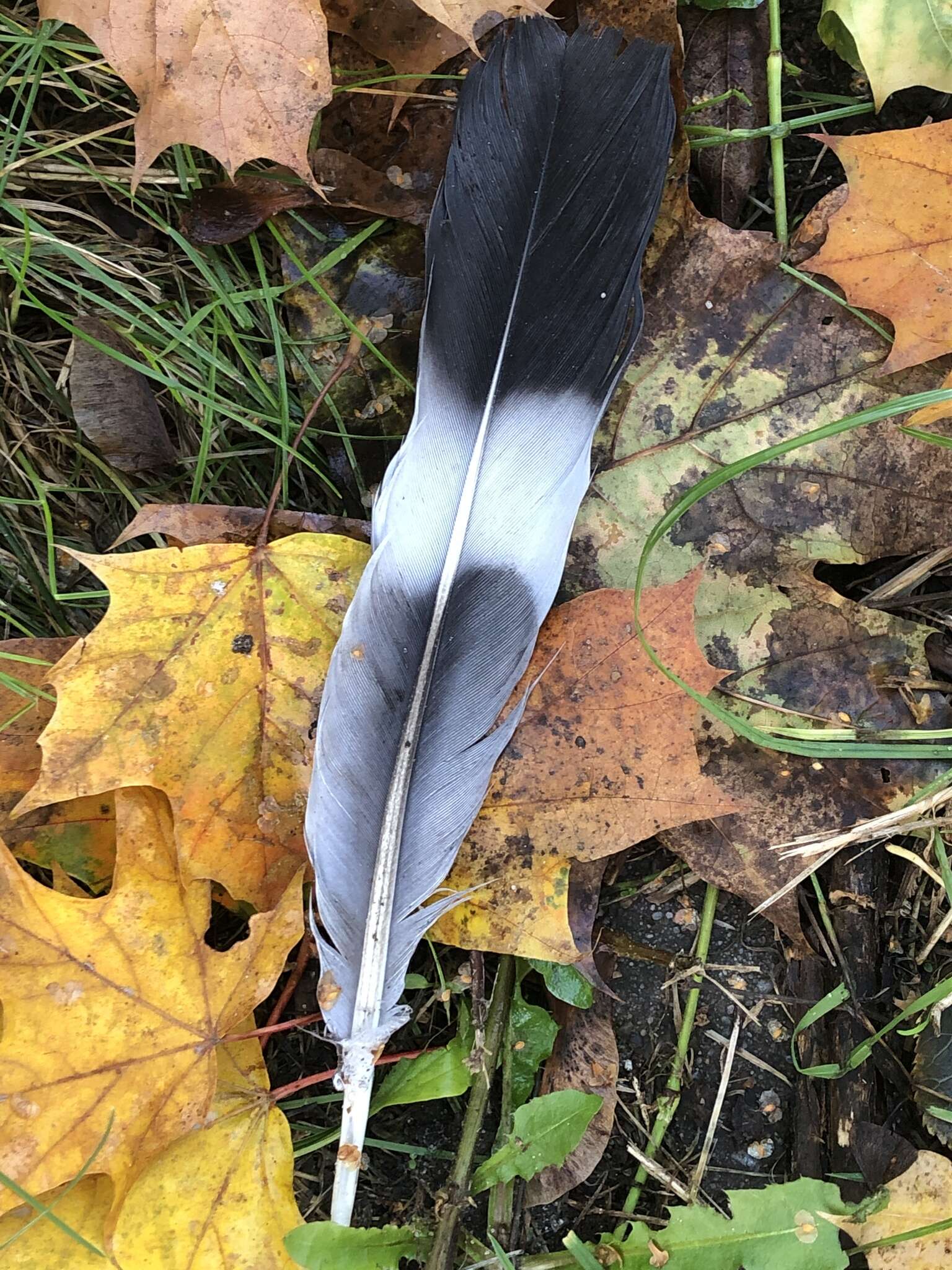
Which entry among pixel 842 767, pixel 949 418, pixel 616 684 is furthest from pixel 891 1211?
pixel 949 418

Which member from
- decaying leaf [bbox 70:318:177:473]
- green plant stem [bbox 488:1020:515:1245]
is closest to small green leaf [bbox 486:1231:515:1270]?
green plant stem [bbox 488:1020:515:1245]

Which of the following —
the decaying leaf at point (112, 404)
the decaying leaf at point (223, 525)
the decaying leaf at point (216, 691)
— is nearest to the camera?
the decaying leaf at point (216, 691)

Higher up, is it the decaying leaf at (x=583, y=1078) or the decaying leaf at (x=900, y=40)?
the decaying leaf at (x=900, y=40)

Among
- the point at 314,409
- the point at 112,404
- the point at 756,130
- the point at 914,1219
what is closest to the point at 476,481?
the point at 314,409

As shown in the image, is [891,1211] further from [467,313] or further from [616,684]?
[467,313]

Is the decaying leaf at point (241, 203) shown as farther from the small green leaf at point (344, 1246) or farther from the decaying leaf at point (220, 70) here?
the small green leaf at point (344, 1246)

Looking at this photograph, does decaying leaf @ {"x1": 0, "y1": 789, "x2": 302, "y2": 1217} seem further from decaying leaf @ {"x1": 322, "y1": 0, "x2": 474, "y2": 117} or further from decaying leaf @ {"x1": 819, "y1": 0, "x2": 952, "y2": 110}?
decaying leaf @ {"x1": 819, "y1": 0, "x2": 952, "y2": 110}

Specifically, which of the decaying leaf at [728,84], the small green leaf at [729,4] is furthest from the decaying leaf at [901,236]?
the small green leaf at [729,4]

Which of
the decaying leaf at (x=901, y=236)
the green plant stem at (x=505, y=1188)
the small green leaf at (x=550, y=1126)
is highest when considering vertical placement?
the decaying leaf at (x=901, y=236)
